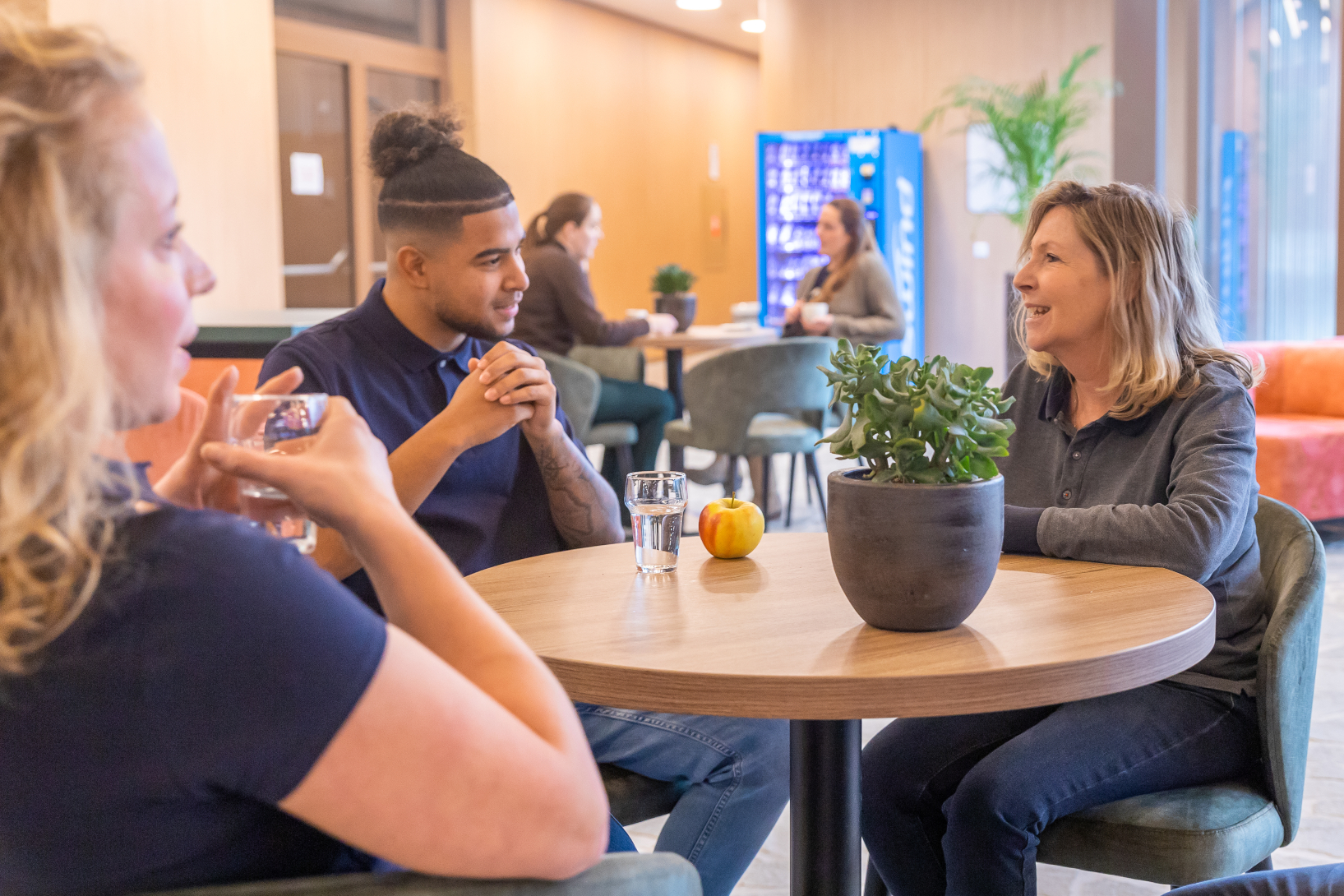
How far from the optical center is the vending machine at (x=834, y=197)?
8695 mm

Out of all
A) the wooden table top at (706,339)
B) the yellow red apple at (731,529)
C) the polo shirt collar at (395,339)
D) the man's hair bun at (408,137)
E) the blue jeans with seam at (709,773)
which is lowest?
the blue jeans with seam at (709,773)

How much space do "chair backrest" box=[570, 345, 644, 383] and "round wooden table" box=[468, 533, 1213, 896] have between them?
380 cm

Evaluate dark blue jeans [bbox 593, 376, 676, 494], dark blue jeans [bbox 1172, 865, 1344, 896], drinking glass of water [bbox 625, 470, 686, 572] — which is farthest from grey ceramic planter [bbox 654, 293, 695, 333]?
dark blue jeans [bbox 1172, 865, 1344, 896]

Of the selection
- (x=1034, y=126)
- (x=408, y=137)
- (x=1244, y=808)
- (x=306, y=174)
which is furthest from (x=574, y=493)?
(x=306, y=174)

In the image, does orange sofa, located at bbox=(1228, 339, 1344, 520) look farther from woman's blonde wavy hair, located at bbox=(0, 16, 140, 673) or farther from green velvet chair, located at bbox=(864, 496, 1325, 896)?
woman's blonde wavy hair, located at bbox=(0, 16, 140, 673)

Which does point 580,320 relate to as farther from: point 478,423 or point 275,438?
point 275,438

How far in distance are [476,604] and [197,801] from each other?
215 mm

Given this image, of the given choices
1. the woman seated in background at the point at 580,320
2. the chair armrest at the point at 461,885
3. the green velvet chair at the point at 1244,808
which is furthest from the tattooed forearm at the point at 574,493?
the woman seated in background at the point at 580,320

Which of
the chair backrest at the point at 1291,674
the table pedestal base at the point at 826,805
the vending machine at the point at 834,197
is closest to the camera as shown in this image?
the table pedestal base at the point at 826,805

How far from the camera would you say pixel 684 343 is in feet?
16.1

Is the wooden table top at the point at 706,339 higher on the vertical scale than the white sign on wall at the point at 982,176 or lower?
lower

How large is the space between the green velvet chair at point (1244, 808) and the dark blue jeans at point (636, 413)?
11.9 feet

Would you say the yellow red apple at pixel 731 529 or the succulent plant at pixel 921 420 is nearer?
the succulent plant at pixel 921 420

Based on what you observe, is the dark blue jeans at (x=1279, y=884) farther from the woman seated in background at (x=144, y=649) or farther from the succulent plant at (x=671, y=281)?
the succulent plant at (x=671, y=281)
